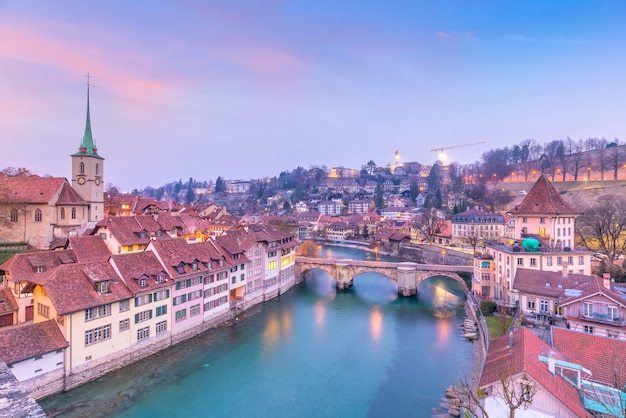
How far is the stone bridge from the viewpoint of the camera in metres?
47.5

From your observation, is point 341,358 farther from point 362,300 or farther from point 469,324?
point 362,300

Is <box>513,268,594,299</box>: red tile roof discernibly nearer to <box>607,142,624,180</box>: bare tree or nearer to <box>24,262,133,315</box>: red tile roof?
<box>24,262,133,315</box>: red tile roof

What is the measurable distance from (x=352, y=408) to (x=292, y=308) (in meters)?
20.6

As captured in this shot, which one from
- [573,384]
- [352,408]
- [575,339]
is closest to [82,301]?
[352,408]

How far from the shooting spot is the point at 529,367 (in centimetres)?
1581

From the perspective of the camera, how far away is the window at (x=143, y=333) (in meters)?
27.4

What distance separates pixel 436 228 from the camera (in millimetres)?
80875

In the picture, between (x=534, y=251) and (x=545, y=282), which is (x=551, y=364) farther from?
(x=534, y=251)

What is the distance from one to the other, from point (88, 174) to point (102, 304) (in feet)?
93.0

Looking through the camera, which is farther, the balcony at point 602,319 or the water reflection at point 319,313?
the water reflection at point 319,313

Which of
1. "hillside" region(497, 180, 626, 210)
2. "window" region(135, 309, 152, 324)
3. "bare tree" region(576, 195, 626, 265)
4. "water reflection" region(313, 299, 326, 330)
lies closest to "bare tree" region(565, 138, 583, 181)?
"hillside" region(497, 180, 626, 210)

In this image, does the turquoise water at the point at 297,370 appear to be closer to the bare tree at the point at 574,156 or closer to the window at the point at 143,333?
the window at the point at 143,333

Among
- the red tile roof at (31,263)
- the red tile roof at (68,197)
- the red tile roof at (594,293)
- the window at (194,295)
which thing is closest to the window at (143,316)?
the window at (194,295)

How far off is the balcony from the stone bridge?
2134cm
